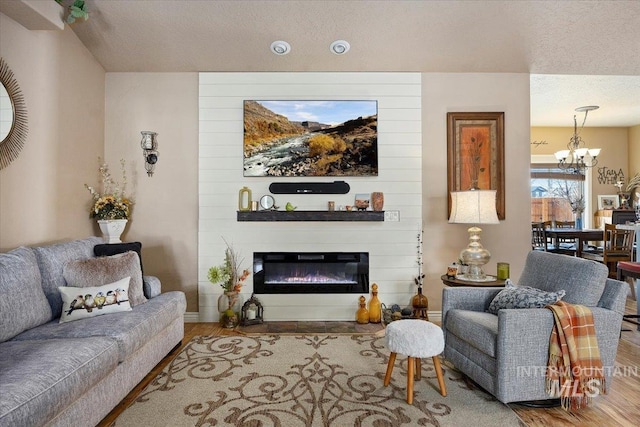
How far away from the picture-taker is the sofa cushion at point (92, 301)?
2.36 m

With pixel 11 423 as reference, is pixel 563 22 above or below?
above

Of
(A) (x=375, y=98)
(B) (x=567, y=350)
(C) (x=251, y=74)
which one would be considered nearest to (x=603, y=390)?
(B) (x=567, y=350)

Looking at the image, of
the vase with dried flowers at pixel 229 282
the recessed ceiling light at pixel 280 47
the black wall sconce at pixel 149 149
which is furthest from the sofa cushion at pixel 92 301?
the recessed ceiling light at pixel 280 47

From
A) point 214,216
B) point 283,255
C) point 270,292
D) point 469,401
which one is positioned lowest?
point 469,401

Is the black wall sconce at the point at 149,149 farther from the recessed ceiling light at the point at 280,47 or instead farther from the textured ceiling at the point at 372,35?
the recessed ceiling light at the point at 280,47

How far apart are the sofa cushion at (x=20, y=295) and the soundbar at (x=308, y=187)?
7.19 feet

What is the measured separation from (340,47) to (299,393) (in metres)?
3.15

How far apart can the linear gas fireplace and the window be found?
5.19m

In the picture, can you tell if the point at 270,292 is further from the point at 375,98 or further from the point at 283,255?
the point at 375,98

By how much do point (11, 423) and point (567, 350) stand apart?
272 centimetres

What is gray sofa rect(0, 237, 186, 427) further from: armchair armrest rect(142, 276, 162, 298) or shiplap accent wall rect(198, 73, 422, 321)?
shiplap accent wall rect(198, 73, 422, 321)

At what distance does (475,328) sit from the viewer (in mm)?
2305

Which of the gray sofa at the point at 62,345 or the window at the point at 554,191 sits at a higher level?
the window at the point at 554,191

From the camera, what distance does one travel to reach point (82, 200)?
11.7ft
